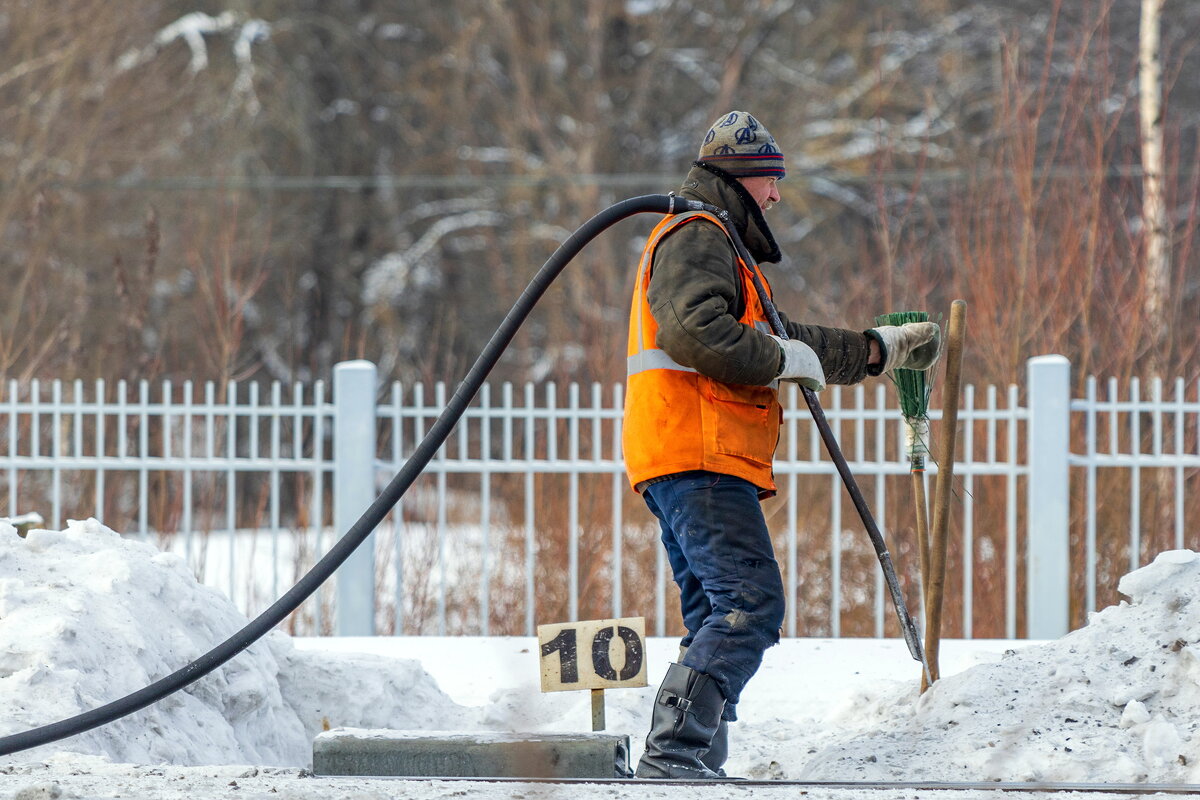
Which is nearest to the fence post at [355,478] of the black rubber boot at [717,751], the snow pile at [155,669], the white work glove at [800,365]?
the snow pile at [155,669]

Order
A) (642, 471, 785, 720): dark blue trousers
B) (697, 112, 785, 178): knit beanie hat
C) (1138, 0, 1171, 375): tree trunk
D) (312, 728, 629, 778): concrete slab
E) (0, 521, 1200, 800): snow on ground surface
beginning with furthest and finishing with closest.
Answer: (1138, 0, 1171, 375): tree trunk
(697, 112, 785, 178): knit beanie hat
(312, 728, 629, 778): concrete slab
(642, 471, 785, 720): dark blue trousers
(0, 521, 1200, 800): snow on ground surface

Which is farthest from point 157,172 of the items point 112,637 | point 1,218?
point 112,637

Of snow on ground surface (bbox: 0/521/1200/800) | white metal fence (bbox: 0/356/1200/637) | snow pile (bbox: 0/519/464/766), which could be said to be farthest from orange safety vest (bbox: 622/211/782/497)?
white metal fence (bbox: 0/356/1200/637)

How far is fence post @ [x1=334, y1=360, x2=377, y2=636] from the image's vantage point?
268 inches

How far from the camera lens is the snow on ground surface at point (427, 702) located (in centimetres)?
329

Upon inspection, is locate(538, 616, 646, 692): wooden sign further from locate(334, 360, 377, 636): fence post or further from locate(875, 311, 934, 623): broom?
locate(334, 360, 377, 636): fence post

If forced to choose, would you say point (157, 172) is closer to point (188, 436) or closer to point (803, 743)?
point (188, 436)

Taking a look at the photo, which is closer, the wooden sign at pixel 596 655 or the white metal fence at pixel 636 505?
the wooden sign at pixel 596 655

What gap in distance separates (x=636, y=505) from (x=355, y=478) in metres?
2.09

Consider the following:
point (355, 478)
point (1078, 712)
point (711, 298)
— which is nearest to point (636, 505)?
point (355, 478)

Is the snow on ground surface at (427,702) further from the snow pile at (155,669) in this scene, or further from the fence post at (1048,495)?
the fence post at (1048,495)

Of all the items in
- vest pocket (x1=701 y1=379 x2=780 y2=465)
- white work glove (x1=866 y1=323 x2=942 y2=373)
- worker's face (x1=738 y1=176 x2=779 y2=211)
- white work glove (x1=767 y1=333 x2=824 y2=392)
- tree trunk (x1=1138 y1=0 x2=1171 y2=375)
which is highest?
tree trunk (x1=1138 y1=0 x2=1171 y2=375)

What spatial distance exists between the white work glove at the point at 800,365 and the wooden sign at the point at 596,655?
0.98 meters

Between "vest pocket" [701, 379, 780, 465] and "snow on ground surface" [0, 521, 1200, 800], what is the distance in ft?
2.54
